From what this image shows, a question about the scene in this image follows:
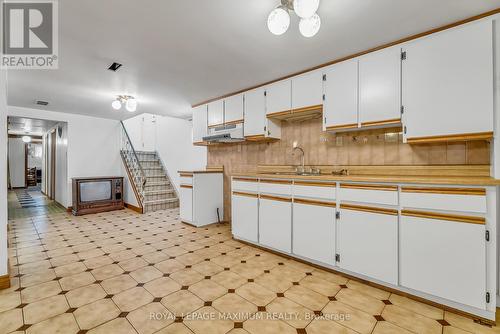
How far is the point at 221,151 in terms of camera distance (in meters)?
5.04

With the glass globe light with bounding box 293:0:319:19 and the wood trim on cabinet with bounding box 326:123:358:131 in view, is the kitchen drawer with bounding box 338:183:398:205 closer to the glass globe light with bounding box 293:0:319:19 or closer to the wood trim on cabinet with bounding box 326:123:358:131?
the wood trim on cabinet with bounding box 326:123:358:131

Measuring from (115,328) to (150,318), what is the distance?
0.25 m

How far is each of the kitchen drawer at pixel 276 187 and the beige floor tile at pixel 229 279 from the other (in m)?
1.14

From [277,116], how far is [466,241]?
8.47 ft

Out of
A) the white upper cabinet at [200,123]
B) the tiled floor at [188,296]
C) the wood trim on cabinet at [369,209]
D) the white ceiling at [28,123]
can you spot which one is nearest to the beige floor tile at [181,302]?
the tiled floor at [188,296]

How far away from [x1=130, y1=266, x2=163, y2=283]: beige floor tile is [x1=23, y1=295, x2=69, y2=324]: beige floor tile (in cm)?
63

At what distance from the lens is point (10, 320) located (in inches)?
72.2

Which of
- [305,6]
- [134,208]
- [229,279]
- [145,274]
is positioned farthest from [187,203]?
[305,6]

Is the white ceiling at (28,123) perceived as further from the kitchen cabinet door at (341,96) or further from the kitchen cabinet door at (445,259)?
the kitchen cabinet door at (445,259)

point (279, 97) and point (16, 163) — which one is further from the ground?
point (279, 97)

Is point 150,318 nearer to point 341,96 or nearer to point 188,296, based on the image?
point 188,296

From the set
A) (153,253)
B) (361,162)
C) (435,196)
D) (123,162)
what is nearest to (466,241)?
(435,196)

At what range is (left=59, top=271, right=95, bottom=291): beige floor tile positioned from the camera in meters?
2.35

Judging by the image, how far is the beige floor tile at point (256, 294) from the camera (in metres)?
2.10
